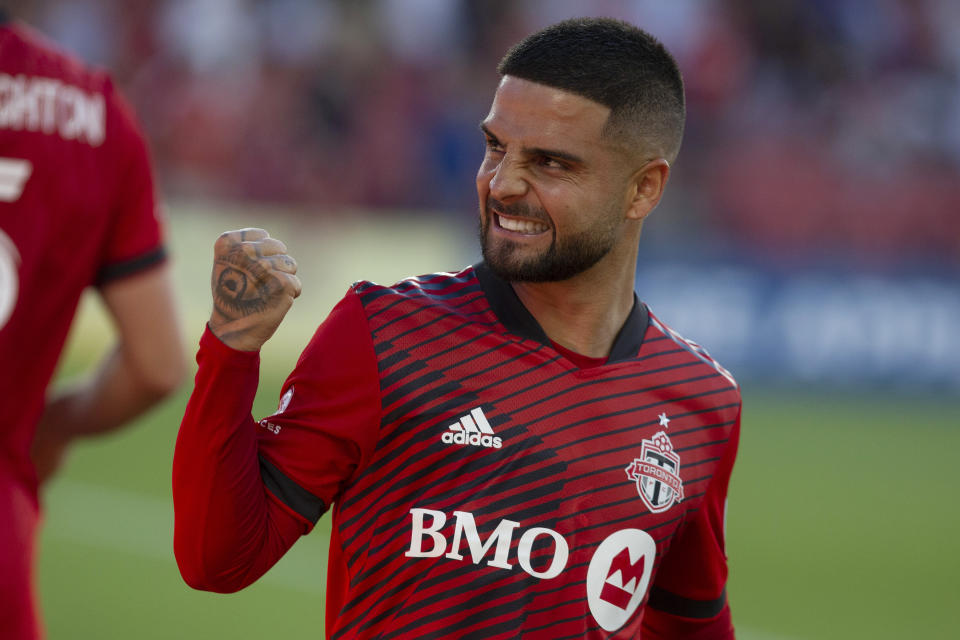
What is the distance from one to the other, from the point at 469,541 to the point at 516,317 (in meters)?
0.46

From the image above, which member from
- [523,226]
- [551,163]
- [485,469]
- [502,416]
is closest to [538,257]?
[523,226]

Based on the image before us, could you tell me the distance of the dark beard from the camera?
250 centimetres

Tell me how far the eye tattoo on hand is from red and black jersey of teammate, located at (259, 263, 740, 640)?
0.25m

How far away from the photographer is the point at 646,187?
271cm

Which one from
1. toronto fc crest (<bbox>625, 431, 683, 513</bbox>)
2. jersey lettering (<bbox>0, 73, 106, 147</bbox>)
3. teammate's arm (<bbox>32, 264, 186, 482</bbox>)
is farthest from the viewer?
teammate's arm (<bbox>32, 264, 186, 482</bbox>)

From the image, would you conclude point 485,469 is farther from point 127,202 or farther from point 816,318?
point 816,318

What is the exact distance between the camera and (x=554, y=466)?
2490mm

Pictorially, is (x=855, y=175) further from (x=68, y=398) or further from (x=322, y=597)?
(x=68, y=398)

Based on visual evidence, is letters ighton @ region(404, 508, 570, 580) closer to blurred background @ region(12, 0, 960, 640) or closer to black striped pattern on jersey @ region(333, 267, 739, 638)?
black striped pattern on jersey @ region(333, 267, 739, 638)

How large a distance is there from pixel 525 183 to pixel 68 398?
130cm

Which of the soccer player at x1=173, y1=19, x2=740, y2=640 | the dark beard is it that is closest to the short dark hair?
the soccer player at x1=173, y1=19, x2=740, y2=640

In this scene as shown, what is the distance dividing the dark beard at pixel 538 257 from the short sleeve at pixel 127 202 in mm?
821

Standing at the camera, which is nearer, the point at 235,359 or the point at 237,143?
the point at 235,359

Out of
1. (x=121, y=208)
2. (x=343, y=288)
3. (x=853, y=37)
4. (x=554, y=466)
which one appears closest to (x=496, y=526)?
(x=554, y=466)
